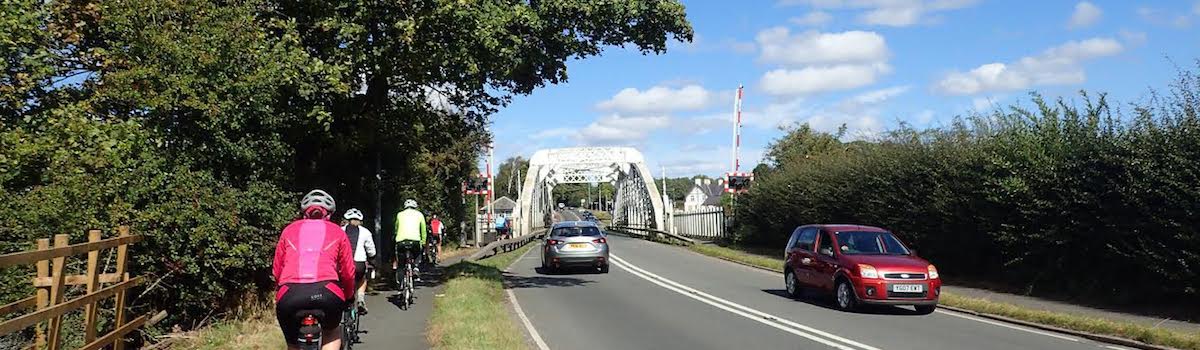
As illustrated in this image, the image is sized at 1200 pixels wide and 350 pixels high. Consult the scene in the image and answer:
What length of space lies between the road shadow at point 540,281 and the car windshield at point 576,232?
1.57 meters

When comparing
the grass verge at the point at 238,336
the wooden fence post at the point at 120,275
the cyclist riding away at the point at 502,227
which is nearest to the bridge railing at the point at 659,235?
the cyclist riding away at the point at 502,227

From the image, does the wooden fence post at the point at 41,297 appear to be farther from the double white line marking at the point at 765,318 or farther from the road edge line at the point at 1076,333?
the road edge line at the point at 1076,333

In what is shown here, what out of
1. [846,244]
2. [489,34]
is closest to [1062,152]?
[846,244]

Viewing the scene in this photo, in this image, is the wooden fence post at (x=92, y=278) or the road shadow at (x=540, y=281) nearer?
the wooden fence post at (x=92, y=278)

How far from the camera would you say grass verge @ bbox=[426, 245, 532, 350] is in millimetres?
9719

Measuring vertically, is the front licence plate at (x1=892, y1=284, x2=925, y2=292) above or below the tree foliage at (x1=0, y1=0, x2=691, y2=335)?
below

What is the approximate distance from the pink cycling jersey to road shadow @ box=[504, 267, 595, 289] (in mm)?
12712

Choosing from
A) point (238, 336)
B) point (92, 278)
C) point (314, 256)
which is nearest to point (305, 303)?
point (314, 256)

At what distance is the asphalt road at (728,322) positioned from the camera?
10695 mm

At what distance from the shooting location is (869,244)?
15.4 meters

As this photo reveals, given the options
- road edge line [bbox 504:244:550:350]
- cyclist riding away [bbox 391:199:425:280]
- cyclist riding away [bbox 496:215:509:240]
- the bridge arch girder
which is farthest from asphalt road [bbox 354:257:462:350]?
the bridge arch girder

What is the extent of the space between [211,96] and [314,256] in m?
6.03

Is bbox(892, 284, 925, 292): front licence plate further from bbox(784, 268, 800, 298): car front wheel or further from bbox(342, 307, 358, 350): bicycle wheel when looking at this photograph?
bbox(342, 307, 358, 350): bicycle wheel

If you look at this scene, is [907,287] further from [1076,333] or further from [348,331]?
[348,331]
